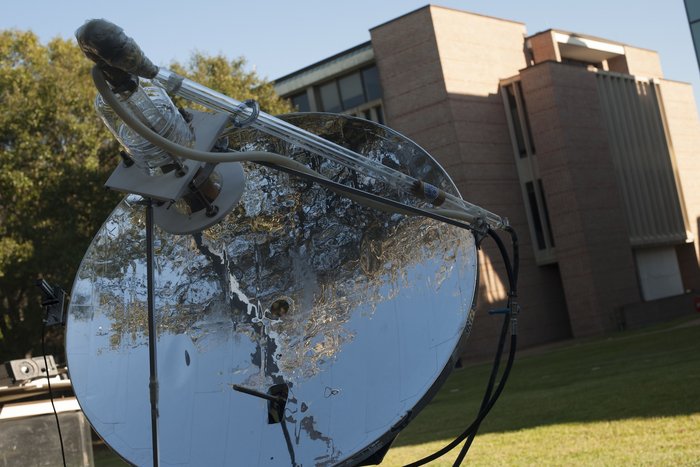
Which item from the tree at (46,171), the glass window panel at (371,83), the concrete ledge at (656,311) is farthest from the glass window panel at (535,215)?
the tree at (46,171)

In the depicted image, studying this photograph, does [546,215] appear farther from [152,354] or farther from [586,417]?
[152,354]

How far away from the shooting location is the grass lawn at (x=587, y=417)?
8.78m

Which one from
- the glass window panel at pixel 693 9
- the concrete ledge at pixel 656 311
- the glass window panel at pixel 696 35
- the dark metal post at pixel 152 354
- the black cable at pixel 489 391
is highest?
the glass window panel at pixel 693 9

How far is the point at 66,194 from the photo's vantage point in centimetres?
2133

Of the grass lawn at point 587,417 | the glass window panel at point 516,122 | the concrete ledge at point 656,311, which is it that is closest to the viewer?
the grass lawn at point 587,417

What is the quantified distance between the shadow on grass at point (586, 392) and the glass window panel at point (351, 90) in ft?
49.1

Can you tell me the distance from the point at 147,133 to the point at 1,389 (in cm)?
1031

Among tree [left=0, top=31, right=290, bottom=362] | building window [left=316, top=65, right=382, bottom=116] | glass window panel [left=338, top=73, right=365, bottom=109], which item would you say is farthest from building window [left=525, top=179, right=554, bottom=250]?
tree [left=0, top=31, right=290, bottom=362]

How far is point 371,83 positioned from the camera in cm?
3372

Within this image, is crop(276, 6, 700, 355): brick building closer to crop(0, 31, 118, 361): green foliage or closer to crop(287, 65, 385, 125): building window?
crop(287, 65, 385, 125): building window

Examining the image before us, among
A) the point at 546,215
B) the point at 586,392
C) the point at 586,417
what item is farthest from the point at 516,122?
Answer: the point at 586,417

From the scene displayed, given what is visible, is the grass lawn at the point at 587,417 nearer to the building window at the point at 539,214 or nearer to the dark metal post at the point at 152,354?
the dark metal post at the point at 152,354

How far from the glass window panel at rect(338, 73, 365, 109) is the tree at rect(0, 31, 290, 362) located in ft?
42.6

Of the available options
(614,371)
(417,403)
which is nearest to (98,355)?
(417,403)
